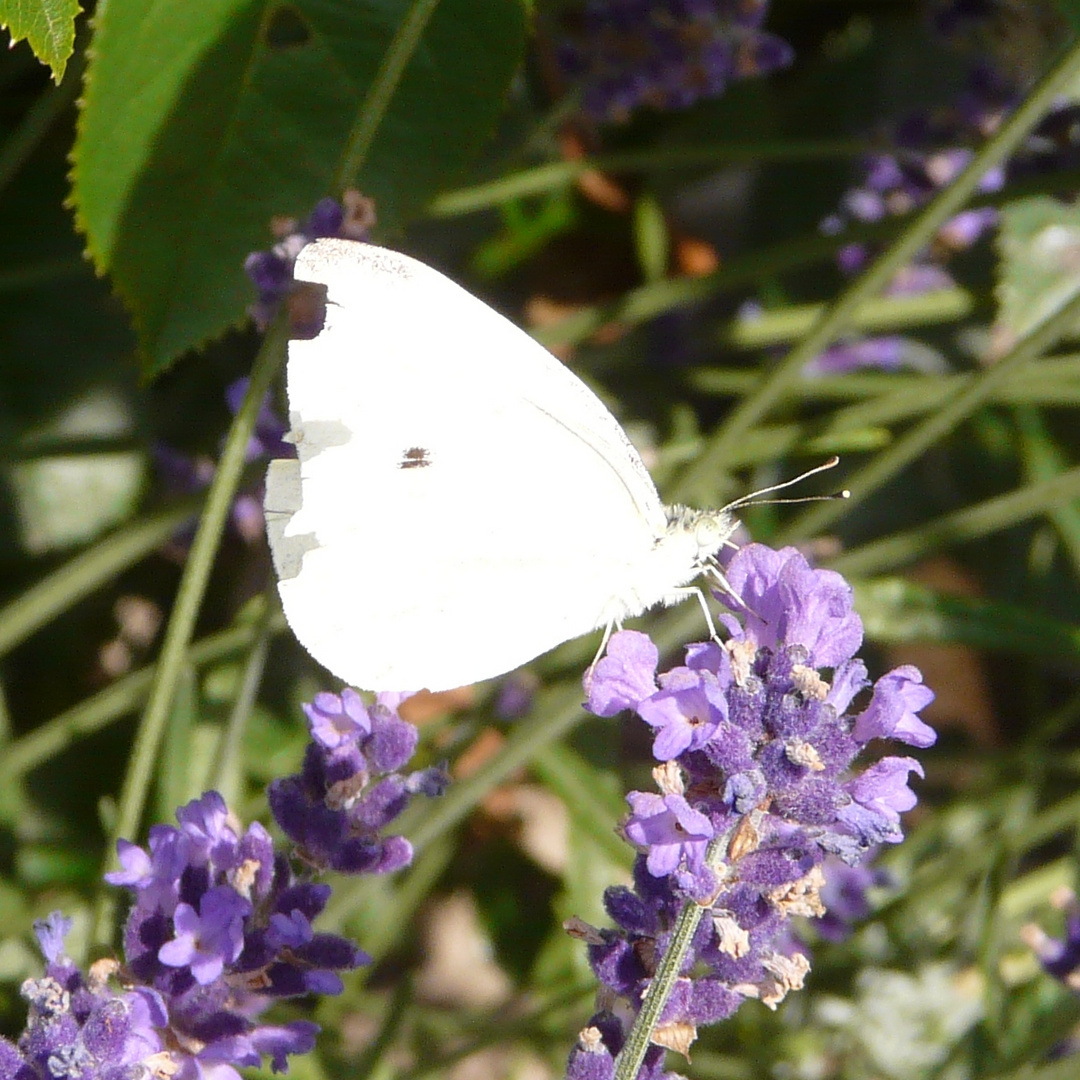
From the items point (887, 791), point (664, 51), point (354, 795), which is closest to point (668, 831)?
point (887, 791)

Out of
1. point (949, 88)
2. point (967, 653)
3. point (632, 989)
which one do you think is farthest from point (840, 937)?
point (949, 88)

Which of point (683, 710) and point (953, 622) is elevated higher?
point (683, 710)

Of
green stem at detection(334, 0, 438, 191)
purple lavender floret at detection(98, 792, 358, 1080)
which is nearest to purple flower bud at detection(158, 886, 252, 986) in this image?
purple lavender floret at detection(98, 792, 358, 1080)

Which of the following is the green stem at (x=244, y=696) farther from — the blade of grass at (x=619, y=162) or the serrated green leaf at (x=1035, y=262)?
the serrated green leaf at (x=1035, y=262)

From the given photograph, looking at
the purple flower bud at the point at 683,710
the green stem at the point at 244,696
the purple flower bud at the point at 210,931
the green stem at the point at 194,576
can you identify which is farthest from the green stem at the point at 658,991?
the green stem at the point at 244,696

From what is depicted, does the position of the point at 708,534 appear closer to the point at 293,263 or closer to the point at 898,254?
the point at 898,254

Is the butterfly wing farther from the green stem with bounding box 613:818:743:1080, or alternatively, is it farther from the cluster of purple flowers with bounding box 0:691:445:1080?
the green stem with bounding box 613:818:743:1080
